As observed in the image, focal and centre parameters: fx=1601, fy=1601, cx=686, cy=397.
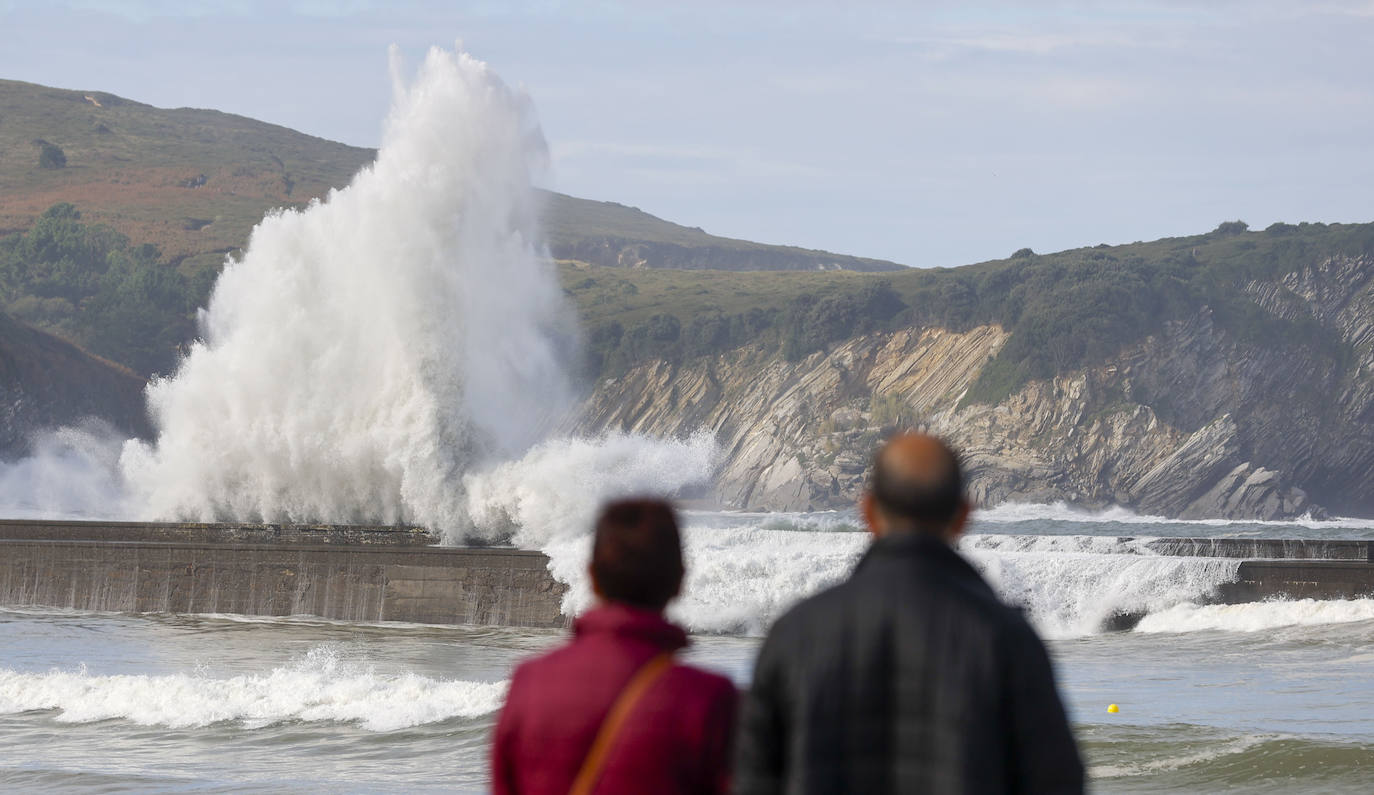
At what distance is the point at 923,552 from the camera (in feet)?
9.17

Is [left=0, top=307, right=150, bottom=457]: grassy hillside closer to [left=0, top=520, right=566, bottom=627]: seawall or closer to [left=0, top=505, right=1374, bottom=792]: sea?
[left=0, top=520, right=566, bottom=627]: seawall

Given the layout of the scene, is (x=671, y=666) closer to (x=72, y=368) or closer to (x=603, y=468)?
(x=603, y=468)

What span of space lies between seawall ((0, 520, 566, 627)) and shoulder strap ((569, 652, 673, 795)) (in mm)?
22060

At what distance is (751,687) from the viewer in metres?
2.77

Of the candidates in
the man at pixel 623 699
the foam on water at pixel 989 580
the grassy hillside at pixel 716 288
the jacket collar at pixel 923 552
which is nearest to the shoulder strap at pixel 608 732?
the man at pixel 623 699

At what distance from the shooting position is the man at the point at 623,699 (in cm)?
293

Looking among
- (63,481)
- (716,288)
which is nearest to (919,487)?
(63,481)

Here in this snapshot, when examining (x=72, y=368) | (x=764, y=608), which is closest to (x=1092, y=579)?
(x=764, y=608)

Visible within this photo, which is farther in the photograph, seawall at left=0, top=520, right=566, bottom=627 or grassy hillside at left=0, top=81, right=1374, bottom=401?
grassy hillside at left=0, top=81, right=1374, bottom=401

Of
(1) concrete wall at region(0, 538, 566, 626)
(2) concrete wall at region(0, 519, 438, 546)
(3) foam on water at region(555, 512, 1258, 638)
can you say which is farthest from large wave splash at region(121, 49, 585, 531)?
(3) foam on water at region(555, 512, 1258, 638)

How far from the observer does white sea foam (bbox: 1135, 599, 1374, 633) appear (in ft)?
74.0

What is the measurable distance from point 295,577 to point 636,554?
24466 millimetres

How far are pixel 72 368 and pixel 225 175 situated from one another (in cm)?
9215

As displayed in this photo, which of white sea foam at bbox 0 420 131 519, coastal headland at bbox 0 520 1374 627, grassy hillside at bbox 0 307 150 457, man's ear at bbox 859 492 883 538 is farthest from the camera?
grassy hillside at bbox 0 307 150 457
